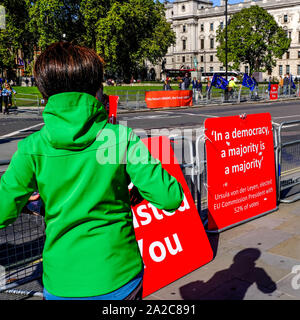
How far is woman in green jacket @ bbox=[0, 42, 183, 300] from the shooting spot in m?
1.61

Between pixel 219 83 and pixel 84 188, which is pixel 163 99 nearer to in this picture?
Answer: pixel 219 83

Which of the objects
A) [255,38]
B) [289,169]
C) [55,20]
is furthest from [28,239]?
[255,38]

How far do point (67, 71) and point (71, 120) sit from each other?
21 cm

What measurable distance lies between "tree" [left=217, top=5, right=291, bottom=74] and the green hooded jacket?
6624 centimetres

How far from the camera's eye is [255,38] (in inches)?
2594

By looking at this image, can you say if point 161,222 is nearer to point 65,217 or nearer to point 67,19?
point 65,217

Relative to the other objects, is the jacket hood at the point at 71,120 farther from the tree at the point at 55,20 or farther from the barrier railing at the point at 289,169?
the tree at the point at 55,20

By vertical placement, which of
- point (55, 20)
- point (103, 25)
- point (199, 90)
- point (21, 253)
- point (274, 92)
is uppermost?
point (55, 20)

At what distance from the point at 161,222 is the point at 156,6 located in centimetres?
5062

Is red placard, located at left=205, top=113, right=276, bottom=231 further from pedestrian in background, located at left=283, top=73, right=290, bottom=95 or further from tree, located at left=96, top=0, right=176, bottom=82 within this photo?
tree, located at left=96, top=0, right=176, bottom=82

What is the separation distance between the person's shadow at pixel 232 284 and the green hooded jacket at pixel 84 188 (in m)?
2.31

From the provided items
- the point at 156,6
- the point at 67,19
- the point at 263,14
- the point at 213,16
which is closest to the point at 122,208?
the point at 67,19

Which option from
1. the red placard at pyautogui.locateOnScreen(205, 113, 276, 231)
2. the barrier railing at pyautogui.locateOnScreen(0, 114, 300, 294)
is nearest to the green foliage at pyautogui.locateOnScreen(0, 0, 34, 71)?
the red placard at pyautogui.locateOnScreen(205, 113, 276, 231)

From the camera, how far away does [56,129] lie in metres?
1.56
